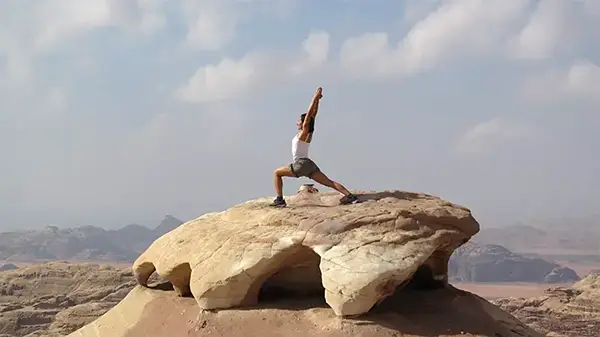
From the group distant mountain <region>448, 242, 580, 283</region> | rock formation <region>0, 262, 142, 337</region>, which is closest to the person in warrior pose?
rock formation <region>0, 262, 142, 337</region>

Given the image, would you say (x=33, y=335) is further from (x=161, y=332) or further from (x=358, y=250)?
(x=358, y=250)

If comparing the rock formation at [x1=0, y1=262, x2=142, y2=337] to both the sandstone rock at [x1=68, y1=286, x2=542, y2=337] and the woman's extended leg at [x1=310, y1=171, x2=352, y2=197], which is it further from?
the woman's extended leg at [x1=310, y1=171, x2=352, y2=197]

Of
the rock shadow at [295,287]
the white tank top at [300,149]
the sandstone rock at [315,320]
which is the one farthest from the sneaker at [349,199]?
the sandstone rock at [315,320]

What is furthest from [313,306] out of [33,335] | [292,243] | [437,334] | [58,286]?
[58,286]

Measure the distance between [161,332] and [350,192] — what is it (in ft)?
10.2

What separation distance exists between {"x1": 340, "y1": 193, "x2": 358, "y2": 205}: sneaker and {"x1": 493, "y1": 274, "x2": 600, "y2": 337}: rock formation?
14.6 metres

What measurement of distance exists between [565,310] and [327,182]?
21.7 metres

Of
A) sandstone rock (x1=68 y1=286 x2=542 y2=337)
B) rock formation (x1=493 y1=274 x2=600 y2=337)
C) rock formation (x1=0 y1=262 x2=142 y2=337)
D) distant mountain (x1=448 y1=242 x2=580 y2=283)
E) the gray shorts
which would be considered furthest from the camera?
distant mountain (x1=448 y1=242 x2=580 y2=283)

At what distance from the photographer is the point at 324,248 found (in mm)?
8336

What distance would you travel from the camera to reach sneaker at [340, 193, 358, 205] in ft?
31.0

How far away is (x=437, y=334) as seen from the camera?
8406mm

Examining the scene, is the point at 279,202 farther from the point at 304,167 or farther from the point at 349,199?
the point at 349,199

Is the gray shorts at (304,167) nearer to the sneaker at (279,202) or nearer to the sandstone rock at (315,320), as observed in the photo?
the sneaker at (279,202)

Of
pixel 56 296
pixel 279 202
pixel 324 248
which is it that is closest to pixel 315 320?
pixel 324 248
